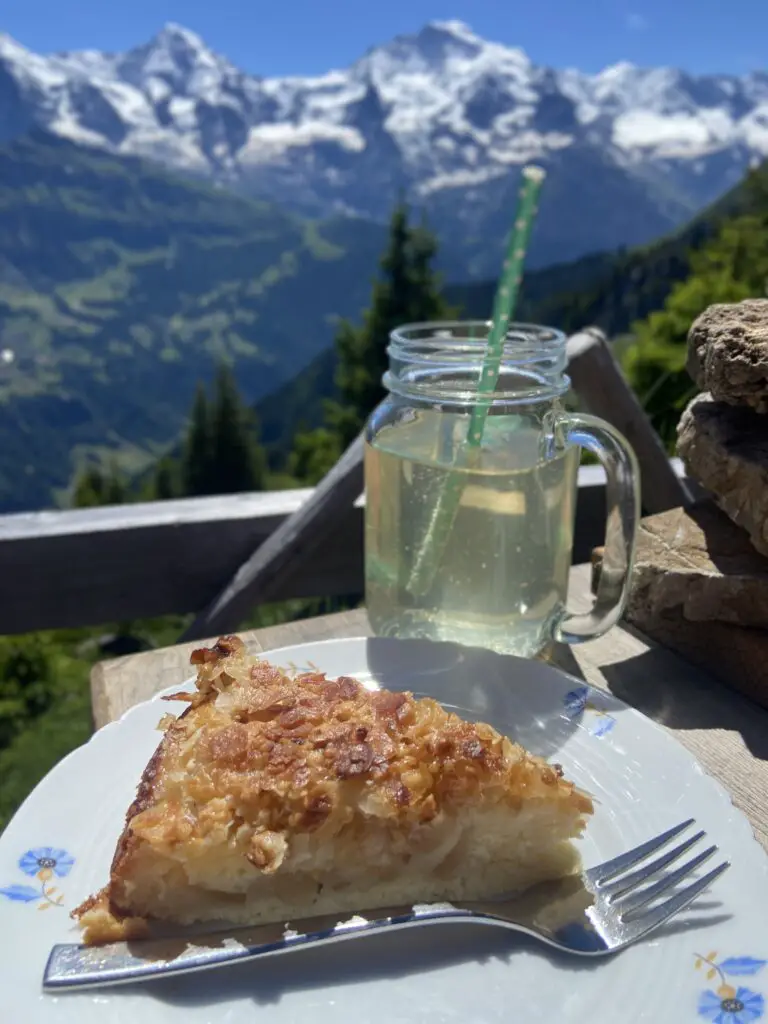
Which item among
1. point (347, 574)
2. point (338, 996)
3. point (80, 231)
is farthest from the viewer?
point (80, 231)

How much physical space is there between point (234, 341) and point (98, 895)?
152m

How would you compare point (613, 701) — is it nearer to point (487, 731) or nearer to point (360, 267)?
point (487, 731)

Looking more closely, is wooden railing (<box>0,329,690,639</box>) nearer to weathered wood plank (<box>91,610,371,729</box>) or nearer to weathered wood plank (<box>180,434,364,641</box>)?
weathered wood plank (<box>180,434,364,641</box>)

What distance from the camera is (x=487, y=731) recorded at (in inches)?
46.9

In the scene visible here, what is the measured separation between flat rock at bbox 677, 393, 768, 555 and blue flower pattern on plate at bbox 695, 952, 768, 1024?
0.83m

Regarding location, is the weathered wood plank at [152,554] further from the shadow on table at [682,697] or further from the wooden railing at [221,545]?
the shadow on table at [682,697]

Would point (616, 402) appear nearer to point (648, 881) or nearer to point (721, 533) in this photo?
point (721, 533)

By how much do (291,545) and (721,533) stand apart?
1.22 metres

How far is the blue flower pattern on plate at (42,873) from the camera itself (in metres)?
1.00

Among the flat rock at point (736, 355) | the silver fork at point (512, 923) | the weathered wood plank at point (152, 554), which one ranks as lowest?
the weathered wood plank at point (152, 554)

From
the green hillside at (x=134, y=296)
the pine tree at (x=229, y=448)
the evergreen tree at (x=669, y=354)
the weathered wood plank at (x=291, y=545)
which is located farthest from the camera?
the green hillside at (x=134, y=296)

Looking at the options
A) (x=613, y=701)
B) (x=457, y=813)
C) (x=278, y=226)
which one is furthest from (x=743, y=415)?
(x=278, y=226)

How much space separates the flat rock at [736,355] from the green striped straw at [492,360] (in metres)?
0.39

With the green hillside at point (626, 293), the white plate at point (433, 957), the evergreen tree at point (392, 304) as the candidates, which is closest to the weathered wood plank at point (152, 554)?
the white plate at point (433, 957)
